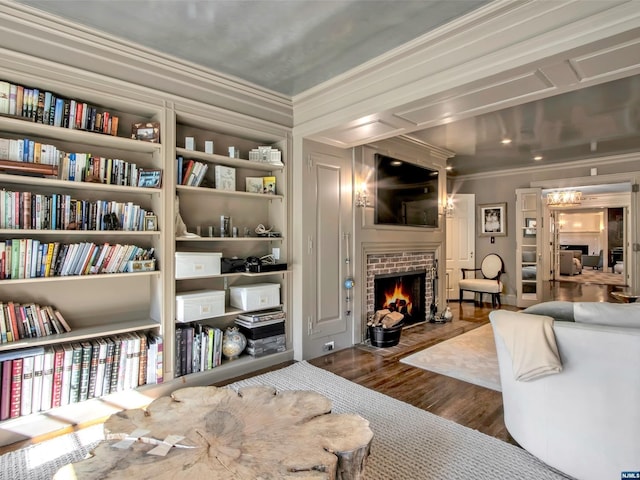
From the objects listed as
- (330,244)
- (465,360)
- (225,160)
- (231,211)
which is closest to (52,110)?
(225,160)

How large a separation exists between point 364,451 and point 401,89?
239 centimetres

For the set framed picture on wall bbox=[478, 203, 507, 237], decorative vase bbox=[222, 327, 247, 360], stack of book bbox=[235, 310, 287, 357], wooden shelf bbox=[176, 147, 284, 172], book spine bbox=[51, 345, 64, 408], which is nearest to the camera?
book spine bbox=[51, 345, 64, 408]

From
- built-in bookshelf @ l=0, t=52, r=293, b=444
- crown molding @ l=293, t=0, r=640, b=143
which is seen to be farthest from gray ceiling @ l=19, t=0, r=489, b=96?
built-in bookshelf @ l=0, t=52, r=293, b=444

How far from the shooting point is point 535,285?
638 centimetres

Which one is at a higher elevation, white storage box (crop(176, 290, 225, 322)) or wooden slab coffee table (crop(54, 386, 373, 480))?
white storage box (crop(176, 290, 225, 322))

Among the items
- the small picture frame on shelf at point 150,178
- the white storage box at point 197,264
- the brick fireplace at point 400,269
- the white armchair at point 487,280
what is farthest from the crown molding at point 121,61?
the white armchair at point 487,280

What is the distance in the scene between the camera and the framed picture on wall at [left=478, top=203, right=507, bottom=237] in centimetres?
674

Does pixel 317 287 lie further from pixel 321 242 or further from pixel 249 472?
pixel 249 472

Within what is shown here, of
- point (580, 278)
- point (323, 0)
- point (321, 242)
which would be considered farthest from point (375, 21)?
point (580, 278)

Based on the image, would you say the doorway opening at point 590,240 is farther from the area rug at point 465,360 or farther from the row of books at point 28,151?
the row of books at point 28,151

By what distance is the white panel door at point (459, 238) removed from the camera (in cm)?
691

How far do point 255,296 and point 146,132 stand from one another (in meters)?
1.67

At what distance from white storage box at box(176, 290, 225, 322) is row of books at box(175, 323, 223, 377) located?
152 millimetres

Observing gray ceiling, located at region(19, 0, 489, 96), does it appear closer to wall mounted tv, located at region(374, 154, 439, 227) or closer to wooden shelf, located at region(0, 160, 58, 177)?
wooden shelf, located at region(0, 160, 58, 177)
